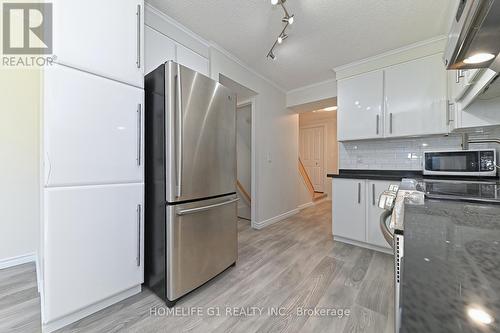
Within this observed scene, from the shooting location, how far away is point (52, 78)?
3.78ft

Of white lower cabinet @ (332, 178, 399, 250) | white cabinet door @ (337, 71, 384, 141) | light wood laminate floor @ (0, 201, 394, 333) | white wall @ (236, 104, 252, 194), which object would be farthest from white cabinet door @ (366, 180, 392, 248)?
white wall @ (236, 104, 252, 194)

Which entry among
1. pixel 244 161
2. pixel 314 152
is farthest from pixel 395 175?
pixel 314 152

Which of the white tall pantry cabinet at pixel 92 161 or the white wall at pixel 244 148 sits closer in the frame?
the white tall pantry cabinet at pixel 92 161

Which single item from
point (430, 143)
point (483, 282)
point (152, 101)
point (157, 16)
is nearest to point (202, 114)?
point (152, 101)

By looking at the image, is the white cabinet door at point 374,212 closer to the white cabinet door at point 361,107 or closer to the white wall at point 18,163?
the white cabinet door at point 361,107

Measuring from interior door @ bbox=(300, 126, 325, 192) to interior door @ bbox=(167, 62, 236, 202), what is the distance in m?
4.83

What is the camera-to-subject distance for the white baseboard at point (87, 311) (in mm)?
1189

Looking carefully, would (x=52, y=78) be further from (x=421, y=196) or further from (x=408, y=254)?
(x=421, y=196)

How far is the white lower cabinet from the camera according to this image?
237cm

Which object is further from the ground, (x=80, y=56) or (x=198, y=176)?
(x=80, y=56)

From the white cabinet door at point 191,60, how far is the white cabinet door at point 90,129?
0.76 meters

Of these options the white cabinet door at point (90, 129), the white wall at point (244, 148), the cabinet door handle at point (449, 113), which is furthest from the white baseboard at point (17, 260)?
the cabinet door handle at point (449, 113)

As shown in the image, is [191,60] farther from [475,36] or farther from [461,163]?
[461,163]

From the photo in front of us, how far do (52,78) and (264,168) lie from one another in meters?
2.60
